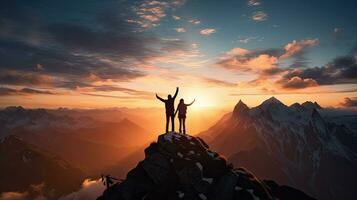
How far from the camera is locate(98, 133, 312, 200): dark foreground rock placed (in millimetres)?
48344

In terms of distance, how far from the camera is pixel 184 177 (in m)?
49.5

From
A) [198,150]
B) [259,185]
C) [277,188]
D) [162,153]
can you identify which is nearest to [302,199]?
[277,188]

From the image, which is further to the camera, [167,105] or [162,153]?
[162,153]

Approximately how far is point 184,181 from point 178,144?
6552 mm

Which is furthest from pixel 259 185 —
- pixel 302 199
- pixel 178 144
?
pixel 302 199

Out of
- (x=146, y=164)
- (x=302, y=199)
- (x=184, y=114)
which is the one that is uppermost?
(x=184, y=114)

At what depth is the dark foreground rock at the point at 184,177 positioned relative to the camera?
159 ft

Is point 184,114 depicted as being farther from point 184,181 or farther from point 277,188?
point 277,188

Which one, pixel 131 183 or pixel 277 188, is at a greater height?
pixel 131 183

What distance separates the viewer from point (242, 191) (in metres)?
48.5

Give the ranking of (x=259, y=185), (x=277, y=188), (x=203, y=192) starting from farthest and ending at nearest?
(x=277, y=188), (x=259, y=185), (x=203, y=192)

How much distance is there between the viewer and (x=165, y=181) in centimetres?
5112

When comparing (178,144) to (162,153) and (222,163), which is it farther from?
(222,163)

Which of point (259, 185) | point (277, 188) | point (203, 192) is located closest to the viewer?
point (203, 192)
